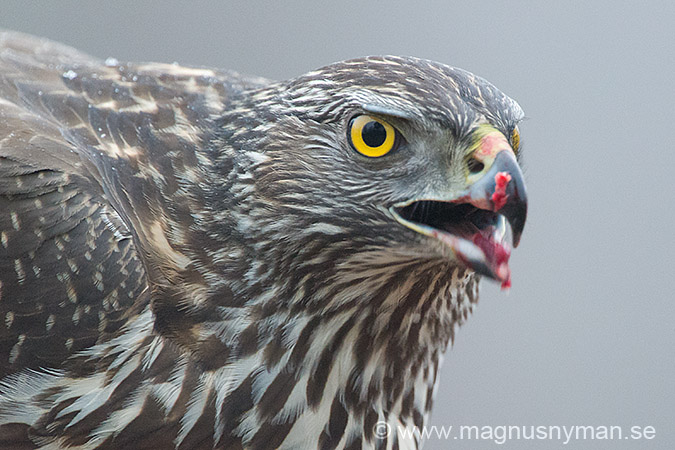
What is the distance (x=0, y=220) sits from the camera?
2699mm

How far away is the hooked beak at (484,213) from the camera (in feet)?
7.71

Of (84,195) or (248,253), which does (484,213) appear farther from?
(84,195)

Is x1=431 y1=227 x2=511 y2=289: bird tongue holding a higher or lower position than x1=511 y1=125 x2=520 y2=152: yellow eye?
lower

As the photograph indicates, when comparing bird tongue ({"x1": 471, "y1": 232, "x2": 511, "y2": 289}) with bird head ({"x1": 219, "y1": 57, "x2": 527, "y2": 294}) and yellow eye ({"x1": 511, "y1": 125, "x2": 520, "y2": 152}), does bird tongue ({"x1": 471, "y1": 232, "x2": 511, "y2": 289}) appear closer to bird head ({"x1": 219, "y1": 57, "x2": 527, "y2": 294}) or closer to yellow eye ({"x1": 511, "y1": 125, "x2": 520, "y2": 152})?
bird head ({"x1": 219, "y1": 57, "x2": 527, "y2": 294})

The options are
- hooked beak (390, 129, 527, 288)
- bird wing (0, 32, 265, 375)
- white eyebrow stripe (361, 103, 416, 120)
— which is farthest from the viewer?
bird wing (0, 32, 265, 375)

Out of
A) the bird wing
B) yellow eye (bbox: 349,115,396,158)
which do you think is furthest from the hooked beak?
the bird wing

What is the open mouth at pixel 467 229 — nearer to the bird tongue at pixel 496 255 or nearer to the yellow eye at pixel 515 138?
the bird tongue at pixel 496 255

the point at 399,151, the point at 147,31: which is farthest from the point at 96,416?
the point at 147,31

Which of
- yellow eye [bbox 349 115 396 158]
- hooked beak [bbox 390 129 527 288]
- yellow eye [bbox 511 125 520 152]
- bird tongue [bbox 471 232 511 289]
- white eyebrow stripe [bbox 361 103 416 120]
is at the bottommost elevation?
bird tongue [bbox 471 232 511 289]

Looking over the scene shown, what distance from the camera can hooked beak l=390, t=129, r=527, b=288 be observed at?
235 centimetres

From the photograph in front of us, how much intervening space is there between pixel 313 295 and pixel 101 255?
0.66m

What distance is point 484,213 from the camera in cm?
252

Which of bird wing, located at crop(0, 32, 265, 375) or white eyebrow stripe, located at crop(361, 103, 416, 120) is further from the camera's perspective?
bird wing, located at crop(0, 32, 265, 375)

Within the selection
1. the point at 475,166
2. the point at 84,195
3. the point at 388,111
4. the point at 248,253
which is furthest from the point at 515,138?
the point at 84,195
